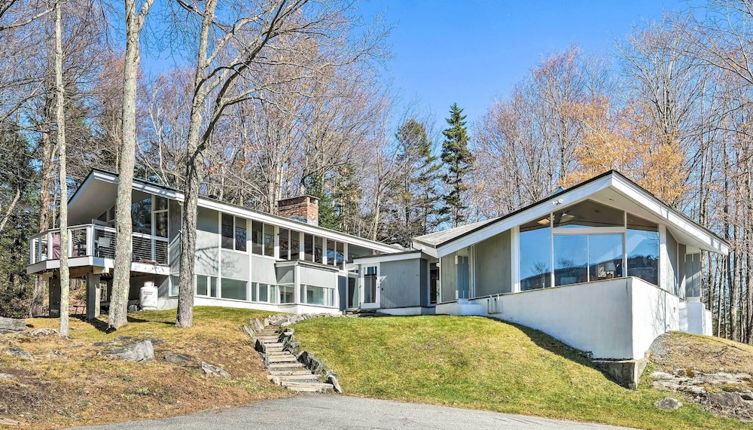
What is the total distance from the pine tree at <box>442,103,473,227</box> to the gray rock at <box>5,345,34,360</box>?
35.4 meters

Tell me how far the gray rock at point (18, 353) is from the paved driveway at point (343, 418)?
12.4ft

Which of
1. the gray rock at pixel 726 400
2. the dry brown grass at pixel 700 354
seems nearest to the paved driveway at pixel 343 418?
the gray rock at pixel 726 400

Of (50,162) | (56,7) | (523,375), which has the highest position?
(56,7)

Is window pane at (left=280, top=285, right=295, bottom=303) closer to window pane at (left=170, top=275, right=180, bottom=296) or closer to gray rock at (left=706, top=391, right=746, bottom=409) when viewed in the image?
window pane at (left=170, top=275, right=180, bottom=296)

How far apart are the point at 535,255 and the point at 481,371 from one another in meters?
5.26

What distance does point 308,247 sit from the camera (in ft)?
93.0

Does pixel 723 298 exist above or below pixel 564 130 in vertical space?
below

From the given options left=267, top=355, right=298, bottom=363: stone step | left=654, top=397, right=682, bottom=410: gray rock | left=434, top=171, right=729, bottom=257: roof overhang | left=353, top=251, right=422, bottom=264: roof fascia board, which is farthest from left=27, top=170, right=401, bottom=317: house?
left=654, top=397, right=682, bottom=410: gray rock

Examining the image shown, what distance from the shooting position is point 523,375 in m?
15.0

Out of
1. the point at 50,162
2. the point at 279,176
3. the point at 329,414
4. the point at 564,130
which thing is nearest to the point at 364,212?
the point at 279,176

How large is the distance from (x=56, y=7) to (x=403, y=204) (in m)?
30.0

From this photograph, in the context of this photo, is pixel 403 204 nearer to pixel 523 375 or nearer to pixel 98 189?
pixel 98 189

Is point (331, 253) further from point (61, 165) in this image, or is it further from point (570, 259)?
point (61, 165)

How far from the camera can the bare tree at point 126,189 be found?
17.5 m
